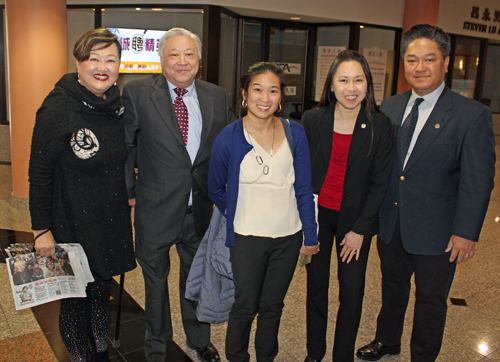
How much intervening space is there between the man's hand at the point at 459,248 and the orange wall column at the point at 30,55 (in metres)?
4.88

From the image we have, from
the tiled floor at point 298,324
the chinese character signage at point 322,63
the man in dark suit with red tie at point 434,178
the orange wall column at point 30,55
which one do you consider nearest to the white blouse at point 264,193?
the man in dark suit with red tie at point 434,178

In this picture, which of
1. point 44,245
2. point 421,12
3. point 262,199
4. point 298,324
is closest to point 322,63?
point 421,12

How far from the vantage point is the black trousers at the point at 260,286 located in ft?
7.47

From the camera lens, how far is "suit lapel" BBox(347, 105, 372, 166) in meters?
2.28

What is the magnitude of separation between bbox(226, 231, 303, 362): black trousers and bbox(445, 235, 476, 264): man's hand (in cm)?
78

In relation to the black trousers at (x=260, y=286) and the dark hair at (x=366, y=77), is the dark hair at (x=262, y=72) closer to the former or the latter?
the dark hair at (x=366, y=77)

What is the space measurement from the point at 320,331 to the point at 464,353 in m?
1.01

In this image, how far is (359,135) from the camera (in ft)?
7.48

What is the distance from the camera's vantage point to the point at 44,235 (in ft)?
7.14

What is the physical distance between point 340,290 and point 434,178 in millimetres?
779

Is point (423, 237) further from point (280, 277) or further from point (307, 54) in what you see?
point (307, 54)

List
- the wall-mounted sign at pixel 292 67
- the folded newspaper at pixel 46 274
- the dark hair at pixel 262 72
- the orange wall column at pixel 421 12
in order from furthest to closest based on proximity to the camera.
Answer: the wall-mounted sign at pixel 292 67
the orange wall column at pixel 421 12
the dark hair at pixel 262 72
the folded newspaper at pixel 46 274

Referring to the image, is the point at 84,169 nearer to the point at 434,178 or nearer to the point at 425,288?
the point at 434,178

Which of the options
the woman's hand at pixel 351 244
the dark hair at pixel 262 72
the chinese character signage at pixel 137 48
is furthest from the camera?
the chinese character signage at pixel 137 48
